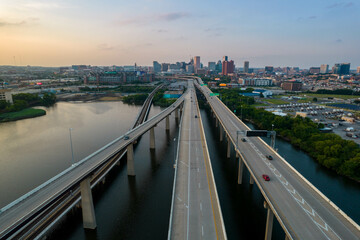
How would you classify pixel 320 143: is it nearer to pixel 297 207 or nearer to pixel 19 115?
pixel 297 207

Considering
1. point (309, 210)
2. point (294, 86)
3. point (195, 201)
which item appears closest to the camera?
point (309, 210)

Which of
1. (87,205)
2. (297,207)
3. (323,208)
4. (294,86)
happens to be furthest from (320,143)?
(294,86)

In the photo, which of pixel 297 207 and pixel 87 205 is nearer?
pixel 297 207

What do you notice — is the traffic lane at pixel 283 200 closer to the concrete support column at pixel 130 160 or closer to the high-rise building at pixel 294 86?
the concrete support column at pixel 130 160

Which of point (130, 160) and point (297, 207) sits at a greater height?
point (297, 207)

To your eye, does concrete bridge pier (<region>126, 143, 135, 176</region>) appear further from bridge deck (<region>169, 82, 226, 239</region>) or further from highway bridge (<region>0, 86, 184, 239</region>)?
bridge deck (<region>169, 82, 226, 239</region>)

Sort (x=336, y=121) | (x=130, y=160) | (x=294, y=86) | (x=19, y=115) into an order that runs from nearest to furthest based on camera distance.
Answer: (x=130, y=160) → (x=336, y=121) → (x=19, y=115) → (x=294, y=86)

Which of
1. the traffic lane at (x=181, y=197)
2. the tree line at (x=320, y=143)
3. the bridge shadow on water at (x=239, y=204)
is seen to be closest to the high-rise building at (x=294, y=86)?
the tree line at (x=320, y=143)
